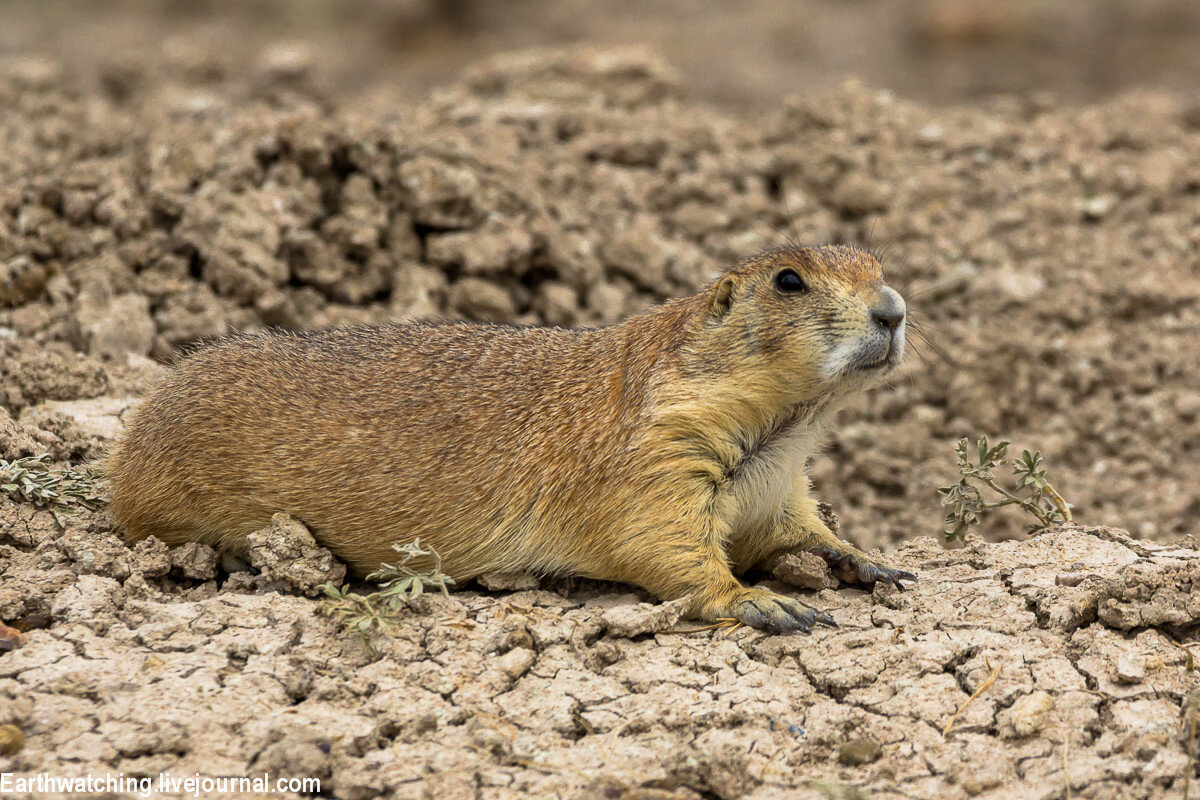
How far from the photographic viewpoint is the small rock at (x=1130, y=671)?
406 cm

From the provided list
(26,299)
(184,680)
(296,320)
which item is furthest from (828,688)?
(26,299)

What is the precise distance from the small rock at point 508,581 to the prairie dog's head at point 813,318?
4.11 ft

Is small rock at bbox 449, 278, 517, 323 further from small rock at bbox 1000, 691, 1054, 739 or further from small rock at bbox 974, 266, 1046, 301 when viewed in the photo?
small rock at bbox 1000, 691, 1054, 739

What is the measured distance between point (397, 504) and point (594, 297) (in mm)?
3054

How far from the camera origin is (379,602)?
15.3 feet

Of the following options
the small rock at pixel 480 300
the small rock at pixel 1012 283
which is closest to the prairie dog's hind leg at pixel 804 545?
the small rock at pixel 480 300

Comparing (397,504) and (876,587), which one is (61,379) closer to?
(397,504)

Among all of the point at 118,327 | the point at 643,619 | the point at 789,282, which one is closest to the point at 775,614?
the point at 643,619

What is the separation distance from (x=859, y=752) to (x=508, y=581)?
172cm

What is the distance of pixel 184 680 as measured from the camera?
4.05 meters

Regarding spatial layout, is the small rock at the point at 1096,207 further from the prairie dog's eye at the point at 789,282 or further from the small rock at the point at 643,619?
the small rock at the point at 643,619

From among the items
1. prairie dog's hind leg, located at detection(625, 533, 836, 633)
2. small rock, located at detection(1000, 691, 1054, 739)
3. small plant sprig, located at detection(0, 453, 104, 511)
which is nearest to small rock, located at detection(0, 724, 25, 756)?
small plant sprig, located at detection(0, 453, 104, 511)

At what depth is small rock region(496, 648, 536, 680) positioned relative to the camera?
427 cm

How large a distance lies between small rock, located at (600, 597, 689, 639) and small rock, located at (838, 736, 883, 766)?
2.82 feet
